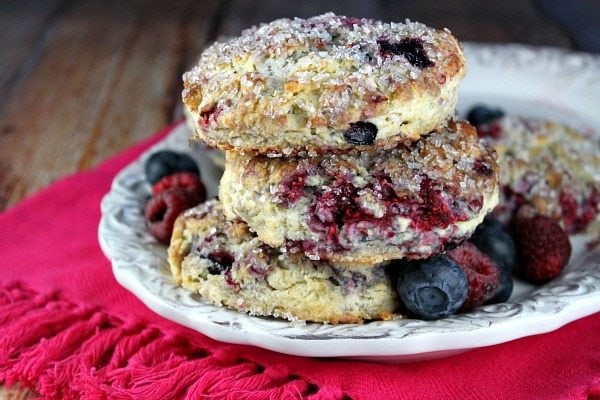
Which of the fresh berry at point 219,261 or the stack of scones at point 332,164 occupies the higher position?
the stack of scones at point 332,164

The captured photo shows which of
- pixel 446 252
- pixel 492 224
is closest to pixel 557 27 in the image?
pixel 492 224

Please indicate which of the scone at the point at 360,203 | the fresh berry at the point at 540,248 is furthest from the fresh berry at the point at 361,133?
the fresh berry at the point at 540,248

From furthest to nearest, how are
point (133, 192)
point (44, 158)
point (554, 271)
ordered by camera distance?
point (44, 158) → point (133, 192) → point (554, 271)

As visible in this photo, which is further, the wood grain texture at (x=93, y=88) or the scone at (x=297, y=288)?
the wood grain texture at (x=93, y=88)

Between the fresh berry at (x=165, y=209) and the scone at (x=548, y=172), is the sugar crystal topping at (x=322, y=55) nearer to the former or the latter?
the fresh berry at (x=165, y=209)

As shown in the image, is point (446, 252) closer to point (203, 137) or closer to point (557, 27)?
point (203, 137)

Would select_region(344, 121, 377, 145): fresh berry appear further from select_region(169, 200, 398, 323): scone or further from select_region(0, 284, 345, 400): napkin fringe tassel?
select_region(0, 284, 345, 400): napkin fringe tassel
